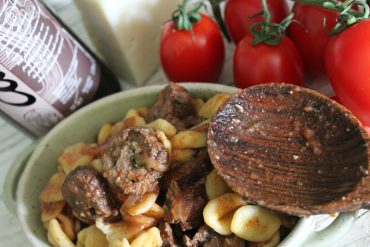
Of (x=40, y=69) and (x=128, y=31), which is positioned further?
(x=128, y=31)

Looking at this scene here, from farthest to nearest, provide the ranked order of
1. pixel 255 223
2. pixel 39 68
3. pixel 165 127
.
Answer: pixel 39 68, pixel 165 127, pixel 255 223

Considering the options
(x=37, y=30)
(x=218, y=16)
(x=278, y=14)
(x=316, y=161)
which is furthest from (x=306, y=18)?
(x=37, y=30)

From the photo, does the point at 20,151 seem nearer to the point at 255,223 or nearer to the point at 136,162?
the point at 136,162

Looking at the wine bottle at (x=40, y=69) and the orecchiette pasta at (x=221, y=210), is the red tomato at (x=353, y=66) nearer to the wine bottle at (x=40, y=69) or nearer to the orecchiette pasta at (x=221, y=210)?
the orecchiette pasta at (x=221, y=210)

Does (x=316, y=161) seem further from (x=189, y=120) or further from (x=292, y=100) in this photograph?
(x=189, y=120)

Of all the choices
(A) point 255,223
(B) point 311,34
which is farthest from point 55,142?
(B) point 311,34

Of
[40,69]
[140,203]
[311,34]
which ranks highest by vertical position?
[40,69]

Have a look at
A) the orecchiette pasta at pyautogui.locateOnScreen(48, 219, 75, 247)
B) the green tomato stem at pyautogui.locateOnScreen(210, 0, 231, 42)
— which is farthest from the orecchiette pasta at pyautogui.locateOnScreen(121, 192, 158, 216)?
the green tomato stem at pyautogui.locateOnScreen(210, 0, 231, 42)
